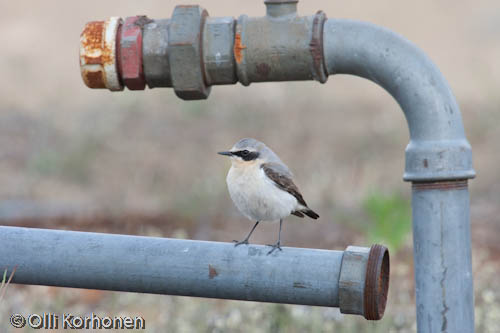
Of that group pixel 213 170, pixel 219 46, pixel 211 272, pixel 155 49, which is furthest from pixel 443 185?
pixel 213 170

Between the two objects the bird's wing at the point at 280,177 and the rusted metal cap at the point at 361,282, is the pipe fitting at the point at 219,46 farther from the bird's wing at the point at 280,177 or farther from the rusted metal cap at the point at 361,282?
the bird's wing at the point at 280,177

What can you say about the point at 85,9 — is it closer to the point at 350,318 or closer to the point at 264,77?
the point at 350,318

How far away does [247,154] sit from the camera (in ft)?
14.6

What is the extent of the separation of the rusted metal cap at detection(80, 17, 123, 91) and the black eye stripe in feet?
5.47

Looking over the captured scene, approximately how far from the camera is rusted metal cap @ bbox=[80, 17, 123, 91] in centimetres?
279

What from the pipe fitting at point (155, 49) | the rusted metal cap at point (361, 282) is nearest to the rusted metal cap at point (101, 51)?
the pipe fitting at point (155, 49)

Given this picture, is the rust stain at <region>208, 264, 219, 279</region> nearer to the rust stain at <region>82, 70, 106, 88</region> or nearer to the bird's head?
the rust stain at <region>82, 70, 106, 88</region>

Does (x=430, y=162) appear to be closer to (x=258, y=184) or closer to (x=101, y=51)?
(x=101, y=51)

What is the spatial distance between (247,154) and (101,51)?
1767 mm

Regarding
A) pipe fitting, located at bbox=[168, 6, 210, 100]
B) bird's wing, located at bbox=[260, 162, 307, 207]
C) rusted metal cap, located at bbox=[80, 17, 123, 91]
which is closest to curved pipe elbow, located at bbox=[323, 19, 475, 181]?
pipe fitting, located at bbox=[168, 6, 210, 100]

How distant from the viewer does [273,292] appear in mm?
2451

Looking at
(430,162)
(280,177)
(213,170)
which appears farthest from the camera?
(213,170)

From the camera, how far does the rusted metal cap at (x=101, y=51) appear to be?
9.16 feet

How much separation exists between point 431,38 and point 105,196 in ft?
31.5
